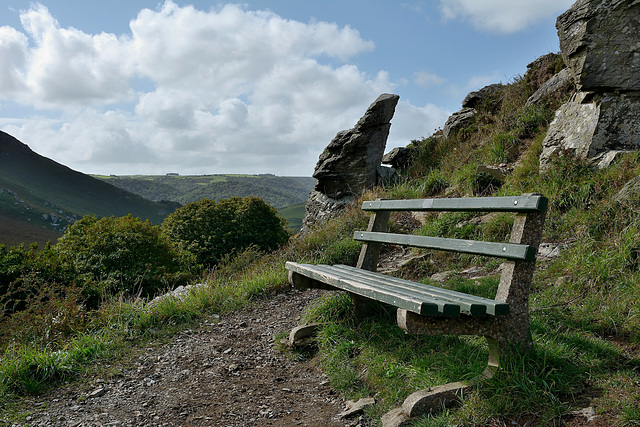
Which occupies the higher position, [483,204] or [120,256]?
[483,204]

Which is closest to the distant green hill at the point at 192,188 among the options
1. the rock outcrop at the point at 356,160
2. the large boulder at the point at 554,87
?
the rock outcrop at the point at 356,160

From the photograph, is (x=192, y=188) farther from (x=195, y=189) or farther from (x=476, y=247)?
(x=476, y=247)

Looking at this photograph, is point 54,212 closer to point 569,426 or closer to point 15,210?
point 15,210

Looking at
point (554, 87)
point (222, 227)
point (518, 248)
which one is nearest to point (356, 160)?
point (554, 87)

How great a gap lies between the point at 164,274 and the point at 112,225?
2.03m

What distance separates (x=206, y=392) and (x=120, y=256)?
7.75 m

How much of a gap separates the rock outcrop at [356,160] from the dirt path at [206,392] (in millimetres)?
8095

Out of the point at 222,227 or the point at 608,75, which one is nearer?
the point at 608,75

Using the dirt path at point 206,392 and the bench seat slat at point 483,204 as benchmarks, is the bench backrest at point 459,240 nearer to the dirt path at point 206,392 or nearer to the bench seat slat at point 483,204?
the bench seat slat at point 483,204

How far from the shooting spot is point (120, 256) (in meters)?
10.5

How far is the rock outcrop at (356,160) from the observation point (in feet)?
41.7

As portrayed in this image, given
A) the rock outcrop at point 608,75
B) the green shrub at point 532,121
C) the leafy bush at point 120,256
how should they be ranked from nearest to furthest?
1. the rock outcrop at point 608,75
2. the green shrub at point 532,121
3. the leafy bush at point 120,256

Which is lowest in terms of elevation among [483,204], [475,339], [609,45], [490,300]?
[475,339]

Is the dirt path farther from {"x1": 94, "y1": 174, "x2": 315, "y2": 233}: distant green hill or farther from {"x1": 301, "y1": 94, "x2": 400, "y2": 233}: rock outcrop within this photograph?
{"x1": 94, "y1": 174, "x2": 315, "y2": 233}: distant green hill
